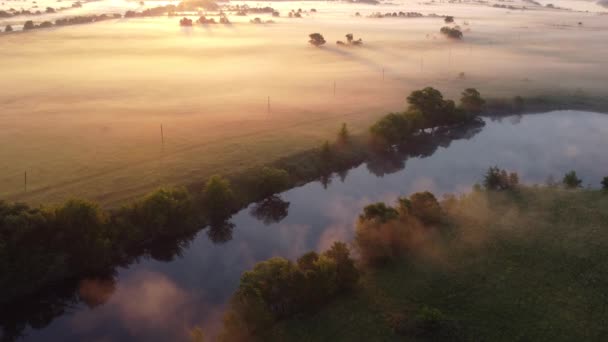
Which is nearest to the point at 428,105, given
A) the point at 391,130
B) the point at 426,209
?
the point at 391,130

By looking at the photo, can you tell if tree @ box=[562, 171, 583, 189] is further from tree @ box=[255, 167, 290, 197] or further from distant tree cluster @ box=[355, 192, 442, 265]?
tree @ box=[255, 167, 290, 197]

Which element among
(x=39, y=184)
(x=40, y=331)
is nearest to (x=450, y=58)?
(x=39, y=184)

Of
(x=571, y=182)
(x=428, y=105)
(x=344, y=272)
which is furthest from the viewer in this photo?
(x=428, y=105)

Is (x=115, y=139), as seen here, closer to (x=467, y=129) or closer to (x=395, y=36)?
(x=467, y=129)

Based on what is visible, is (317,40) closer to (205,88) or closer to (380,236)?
(205,88)

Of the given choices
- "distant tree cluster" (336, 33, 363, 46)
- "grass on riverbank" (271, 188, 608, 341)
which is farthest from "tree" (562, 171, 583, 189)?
"distant tree cluster" (336, 33, 363, 46)

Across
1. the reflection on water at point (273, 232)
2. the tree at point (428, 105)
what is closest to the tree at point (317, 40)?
the tree at point (428, 105)

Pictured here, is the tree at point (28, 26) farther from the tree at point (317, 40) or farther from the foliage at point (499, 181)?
the foliage at point (499, 181)
